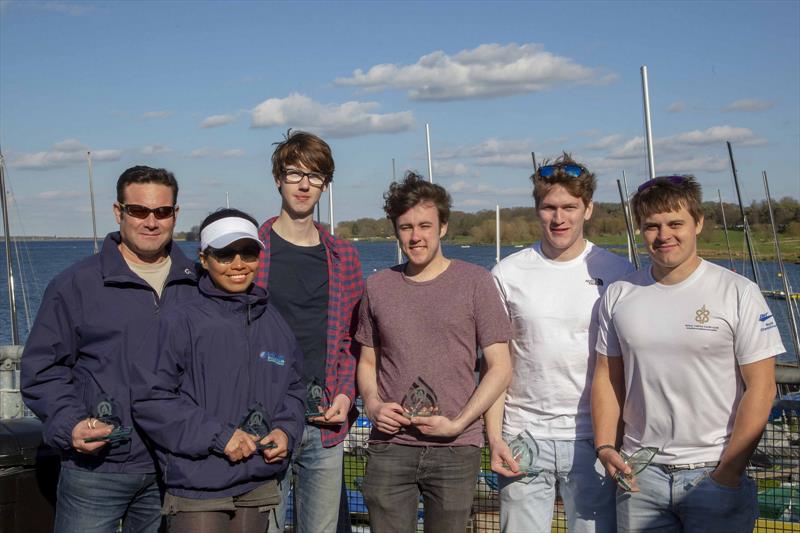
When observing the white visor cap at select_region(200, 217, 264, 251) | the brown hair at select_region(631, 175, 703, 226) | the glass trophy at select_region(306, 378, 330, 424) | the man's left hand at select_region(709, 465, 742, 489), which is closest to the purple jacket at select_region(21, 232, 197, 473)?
the white visor cap at select_region(200, 217, 264, 251)

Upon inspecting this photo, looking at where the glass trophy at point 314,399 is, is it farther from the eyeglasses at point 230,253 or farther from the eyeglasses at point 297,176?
the eyeglasses at point 297,176

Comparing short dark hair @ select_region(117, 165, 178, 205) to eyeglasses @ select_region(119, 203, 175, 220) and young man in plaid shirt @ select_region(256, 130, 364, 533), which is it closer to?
eyeglasses @ select_region(119, 203, 175, 220)

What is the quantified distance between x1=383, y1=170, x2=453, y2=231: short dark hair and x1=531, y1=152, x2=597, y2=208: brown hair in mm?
421

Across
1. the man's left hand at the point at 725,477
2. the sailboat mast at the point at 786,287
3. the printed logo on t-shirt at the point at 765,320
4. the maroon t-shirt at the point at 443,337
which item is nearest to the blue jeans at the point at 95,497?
the maroon t-shirt at the point at 443,337

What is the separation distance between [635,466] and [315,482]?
1.49 metres

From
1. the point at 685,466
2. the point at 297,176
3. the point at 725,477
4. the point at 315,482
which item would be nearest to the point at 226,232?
the point at 297,176

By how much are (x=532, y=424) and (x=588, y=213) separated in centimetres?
101

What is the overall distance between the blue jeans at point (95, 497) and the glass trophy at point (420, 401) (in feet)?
3.69

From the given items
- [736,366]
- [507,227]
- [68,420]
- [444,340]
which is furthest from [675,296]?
[507,227]

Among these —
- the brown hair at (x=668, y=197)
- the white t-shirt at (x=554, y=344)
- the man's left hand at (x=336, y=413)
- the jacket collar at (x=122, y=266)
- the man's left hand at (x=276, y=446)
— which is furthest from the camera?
the man's left hand at (x=336, y=413)

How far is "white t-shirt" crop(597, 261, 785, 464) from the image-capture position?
3109mm

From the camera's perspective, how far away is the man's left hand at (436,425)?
3430mm

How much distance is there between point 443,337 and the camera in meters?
3.54

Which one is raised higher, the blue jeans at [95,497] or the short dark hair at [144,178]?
the short dark hair at [144,178]
